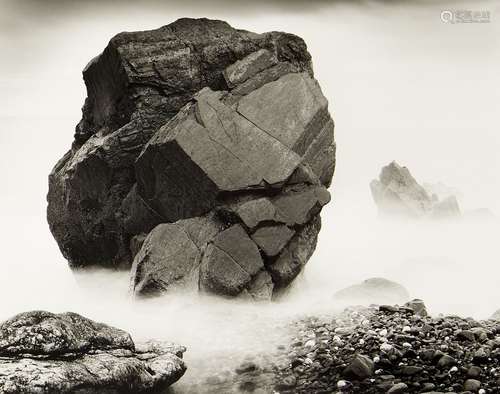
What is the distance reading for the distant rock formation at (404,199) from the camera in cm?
5659

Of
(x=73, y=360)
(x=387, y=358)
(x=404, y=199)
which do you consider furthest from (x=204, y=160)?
(x=404, y=199)

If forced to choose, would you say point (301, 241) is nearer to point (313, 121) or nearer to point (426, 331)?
point (313, 121)

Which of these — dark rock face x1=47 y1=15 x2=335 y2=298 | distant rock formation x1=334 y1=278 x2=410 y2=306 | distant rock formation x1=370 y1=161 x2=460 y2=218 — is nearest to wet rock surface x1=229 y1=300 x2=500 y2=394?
distant rock formation x1=334 y1=278 x2=410 y2=306

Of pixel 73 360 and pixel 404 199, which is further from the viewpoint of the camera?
pixel 404 199

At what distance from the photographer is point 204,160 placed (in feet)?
87.7

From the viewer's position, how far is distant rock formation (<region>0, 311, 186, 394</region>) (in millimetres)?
13438

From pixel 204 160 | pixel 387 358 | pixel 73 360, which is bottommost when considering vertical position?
pixel 387 358

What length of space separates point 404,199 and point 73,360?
151ft

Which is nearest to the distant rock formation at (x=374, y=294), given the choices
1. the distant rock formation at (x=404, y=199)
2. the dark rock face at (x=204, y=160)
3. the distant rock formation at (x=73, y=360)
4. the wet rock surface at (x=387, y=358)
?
the dark rock face at (x=204, y=160)

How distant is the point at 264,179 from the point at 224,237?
3.05 metres

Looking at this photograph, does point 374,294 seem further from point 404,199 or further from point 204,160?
point 404,199

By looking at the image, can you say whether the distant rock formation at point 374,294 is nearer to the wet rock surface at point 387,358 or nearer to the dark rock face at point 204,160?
the dark rock face at point 204,160

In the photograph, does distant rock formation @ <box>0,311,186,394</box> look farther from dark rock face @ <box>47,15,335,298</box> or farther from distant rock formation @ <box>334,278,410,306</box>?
distant rock formation @ <box>334,278,410,306</box>

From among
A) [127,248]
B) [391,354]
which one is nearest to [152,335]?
[391,354]
